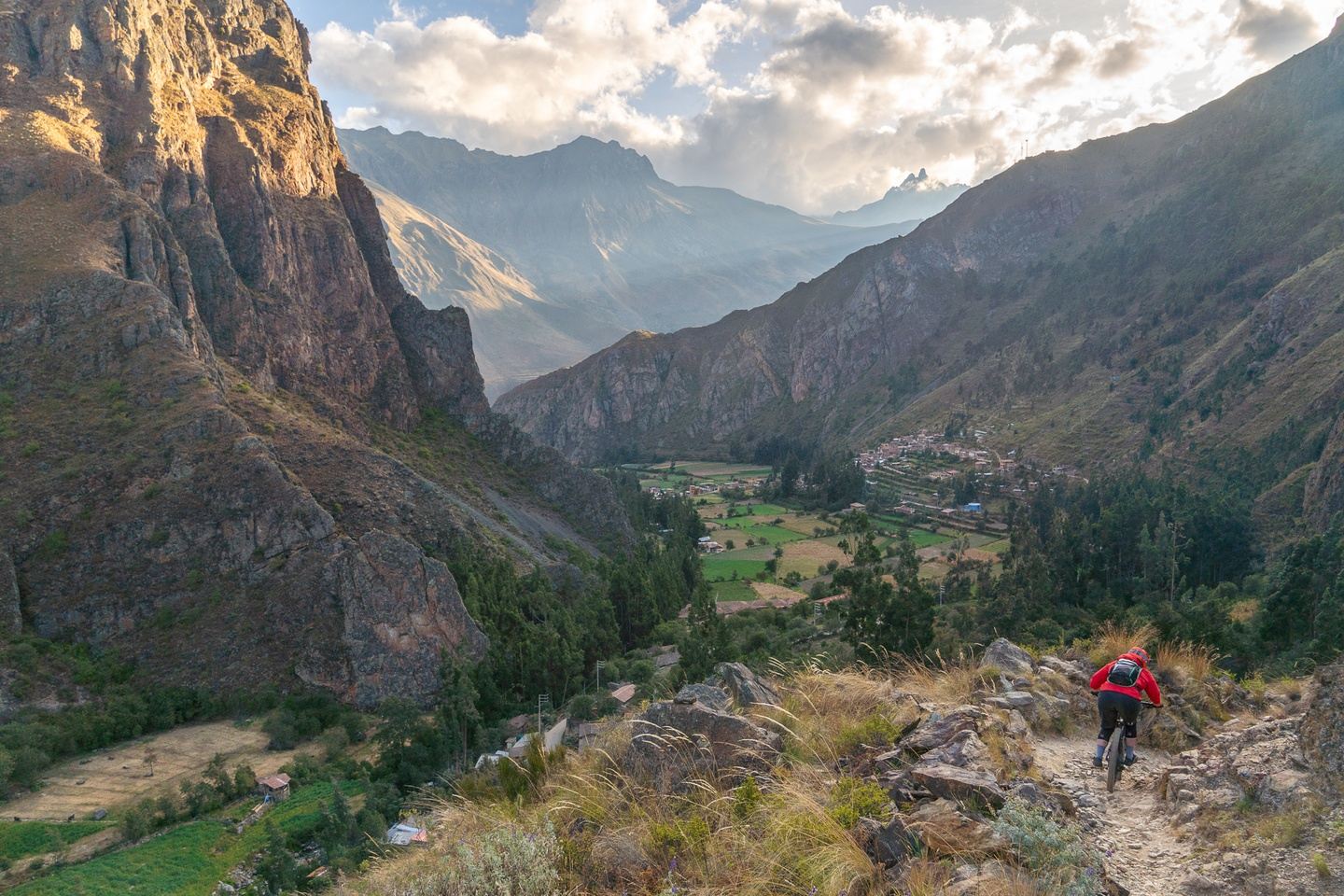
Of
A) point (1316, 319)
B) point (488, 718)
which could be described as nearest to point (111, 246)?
point (488, 718)

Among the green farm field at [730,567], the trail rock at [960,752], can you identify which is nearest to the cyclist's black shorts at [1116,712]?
the trail rock at [960,752]

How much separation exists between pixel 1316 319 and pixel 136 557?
11933 centimetres

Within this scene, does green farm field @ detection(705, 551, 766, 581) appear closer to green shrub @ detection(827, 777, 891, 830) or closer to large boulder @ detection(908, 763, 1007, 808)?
large boulder @ detection(908, 763, 1007, 808)

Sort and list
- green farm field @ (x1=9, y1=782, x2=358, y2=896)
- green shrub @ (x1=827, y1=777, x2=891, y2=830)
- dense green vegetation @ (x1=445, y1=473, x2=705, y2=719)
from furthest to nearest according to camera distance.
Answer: dense green vegetation @ (x1=445, y1=473, x2=705, y2=719) → green farm field @ (x1=9, y1=782, x2=358, y2=896) → green shrub @ (x1=827, y1=777, x2=891, y2=830)

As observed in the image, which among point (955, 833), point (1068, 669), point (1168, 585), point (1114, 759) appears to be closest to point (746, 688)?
point (955, 833)

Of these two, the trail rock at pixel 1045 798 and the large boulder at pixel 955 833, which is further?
the trail rock at pixel 1045 798

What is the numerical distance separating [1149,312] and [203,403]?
145141 millimetres

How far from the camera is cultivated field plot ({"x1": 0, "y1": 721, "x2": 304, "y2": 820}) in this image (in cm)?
3196

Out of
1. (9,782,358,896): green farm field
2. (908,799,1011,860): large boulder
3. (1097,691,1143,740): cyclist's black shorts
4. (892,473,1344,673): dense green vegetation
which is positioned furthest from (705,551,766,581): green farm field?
(908,799,1011,860): large boulder

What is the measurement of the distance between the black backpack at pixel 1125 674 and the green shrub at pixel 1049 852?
168 inches

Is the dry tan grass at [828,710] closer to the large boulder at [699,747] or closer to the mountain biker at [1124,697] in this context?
the large boulder at [699,747]

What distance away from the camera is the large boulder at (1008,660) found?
1202 cm

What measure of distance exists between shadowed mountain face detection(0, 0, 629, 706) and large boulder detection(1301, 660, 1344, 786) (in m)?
44.6

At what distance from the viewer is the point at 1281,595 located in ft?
108
